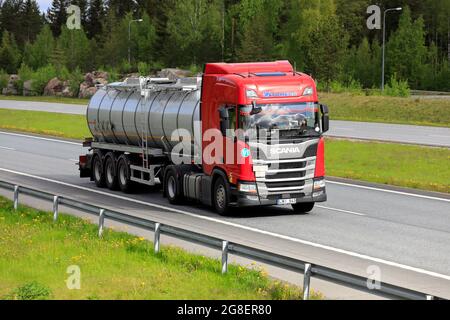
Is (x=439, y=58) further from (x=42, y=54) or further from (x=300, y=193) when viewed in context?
(x=300, y=193)

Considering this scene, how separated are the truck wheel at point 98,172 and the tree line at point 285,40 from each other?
50.8m

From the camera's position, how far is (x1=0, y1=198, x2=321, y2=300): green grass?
40.9 ft

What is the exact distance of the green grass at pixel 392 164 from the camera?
2876 centimetres

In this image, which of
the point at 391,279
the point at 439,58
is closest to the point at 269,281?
the point at 391,279

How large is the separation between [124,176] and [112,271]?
12643 mm

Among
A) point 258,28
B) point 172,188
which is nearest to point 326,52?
point 258,28

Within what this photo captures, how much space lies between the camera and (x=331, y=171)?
1251 inches

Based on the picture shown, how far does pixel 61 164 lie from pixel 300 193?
16049 millimetres

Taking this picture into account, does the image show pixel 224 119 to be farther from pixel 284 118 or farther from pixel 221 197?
pixel 221 197

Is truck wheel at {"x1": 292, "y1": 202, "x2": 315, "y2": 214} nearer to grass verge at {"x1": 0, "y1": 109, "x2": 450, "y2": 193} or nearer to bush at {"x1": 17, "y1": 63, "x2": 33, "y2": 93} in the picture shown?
grass verge at {"x1": 0, "y1": 109, "x2": 450, "y2": 193}

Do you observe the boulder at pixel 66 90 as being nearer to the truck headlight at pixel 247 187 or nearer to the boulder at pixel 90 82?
the boulder at pixel 90 82

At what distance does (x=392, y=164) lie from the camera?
108 ft

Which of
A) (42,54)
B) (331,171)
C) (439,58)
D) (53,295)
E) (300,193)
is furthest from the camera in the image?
(42,54)

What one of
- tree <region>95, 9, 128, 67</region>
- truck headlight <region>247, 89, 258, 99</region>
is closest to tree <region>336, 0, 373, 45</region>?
tree <region>95, 9, 128, 67</region>
